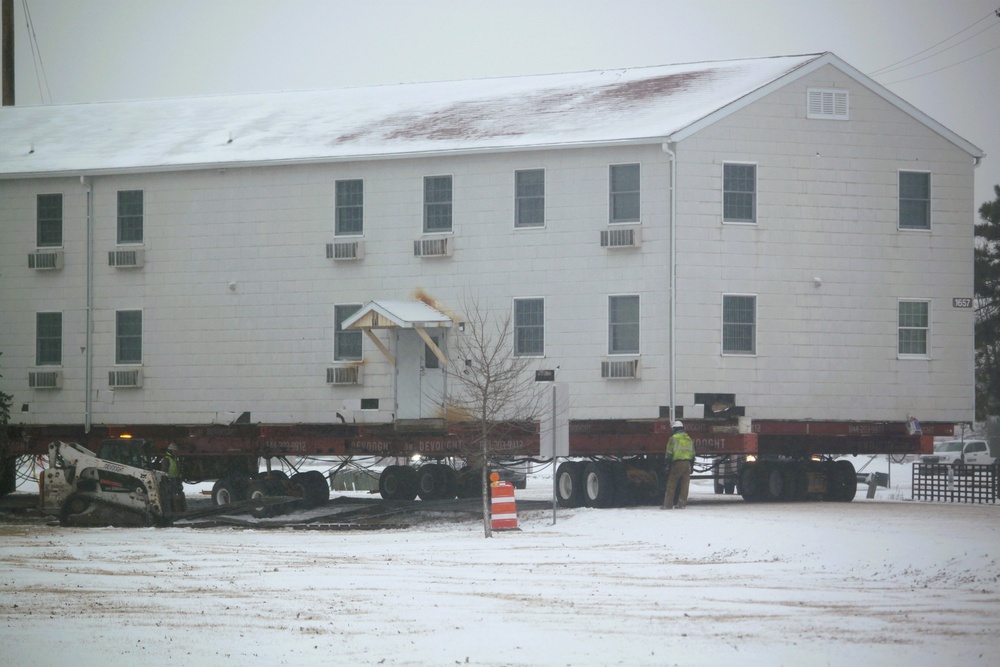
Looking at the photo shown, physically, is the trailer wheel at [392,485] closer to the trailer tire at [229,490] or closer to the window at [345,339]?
the window at [345,339]

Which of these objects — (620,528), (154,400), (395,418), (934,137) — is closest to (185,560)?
(620,528)

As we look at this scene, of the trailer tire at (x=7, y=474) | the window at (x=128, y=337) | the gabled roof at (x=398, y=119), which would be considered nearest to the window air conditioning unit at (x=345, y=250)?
the gabled roof at (x=398, y=119)

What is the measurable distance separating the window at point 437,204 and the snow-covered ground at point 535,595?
30.1ft

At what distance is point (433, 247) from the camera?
3400 cm

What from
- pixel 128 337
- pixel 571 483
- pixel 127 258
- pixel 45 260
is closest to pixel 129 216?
pixel 127 258

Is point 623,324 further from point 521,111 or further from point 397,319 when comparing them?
point 521,111

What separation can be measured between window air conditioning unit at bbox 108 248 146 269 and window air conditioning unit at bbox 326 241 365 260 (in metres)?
5.06

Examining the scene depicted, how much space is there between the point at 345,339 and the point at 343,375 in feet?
2.89

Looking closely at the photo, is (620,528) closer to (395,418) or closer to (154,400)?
(395,418)

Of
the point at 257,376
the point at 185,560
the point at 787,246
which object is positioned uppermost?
the point at 787,246

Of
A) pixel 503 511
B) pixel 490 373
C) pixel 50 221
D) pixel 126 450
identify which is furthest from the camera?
pixel 50 221

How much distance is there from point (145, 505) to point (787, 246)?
15.0 m

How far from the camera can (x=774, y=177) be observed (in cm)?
3275

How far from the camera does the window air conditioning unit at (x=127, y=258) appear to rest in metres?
36.5
